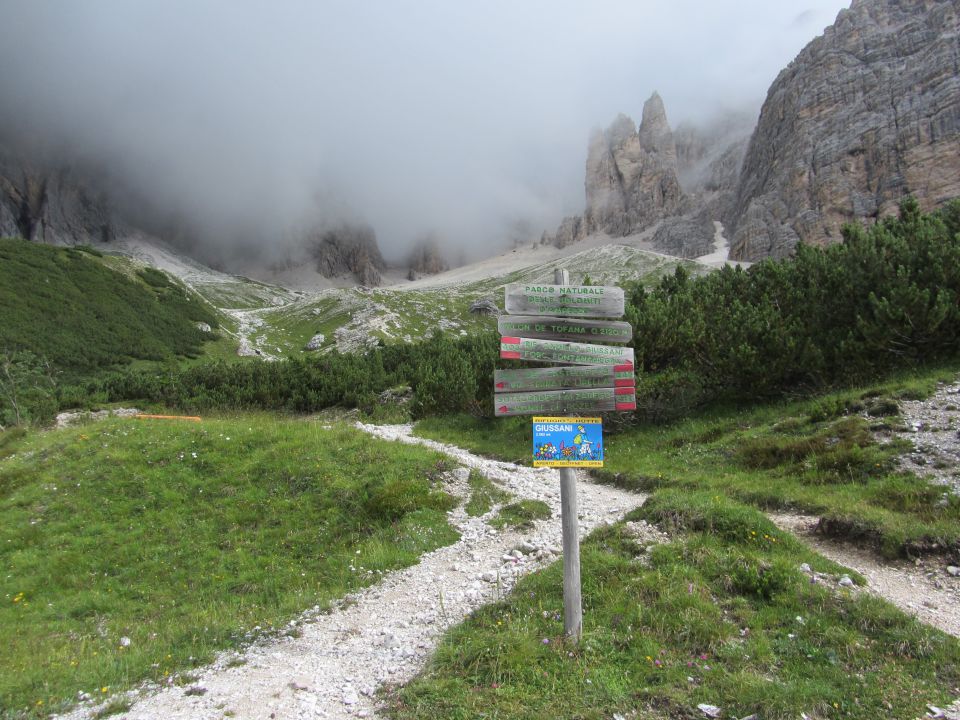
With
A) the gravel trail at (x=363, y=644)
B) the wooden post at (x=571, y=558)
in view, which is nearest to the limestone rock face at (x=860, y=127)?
the gravel trail at (x=363, y=644)

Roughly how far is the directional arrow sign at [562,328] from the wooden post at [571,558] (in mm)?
744

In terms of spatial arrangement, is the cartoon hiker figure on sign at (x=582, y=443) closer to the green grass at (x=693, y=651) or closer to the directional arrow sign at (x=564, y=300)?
the directional arrow sign at (x=564, y=300)

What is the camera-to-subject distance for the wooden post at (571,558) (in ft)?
21.7

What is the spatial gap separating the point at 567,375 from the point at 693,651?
12.8ft

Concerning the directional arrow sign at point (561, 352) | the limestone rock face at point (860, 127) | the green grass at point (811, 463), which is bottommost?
the green grass at point (811, 463)

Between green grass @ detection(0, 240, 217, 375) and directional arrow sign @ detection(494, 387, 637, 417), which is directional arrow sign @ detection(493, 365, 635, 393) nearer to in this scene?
directional arrow sign @ detection(494, 387, 637, 417)

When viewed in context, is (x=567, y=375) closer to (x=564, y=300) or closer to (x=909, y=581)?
(x=564, y=300)

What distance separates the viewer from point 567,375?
6.84 metres

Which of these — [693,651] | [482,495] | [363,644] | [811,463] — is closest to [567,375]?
[693,651]

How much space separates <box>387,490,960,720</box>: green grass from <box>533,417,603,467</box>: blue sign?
8.06 feet

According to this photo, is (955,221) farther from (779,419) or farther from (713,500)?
(713,500)

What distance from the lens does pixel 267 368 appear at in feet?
148

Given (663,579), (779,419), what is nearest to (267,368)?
(779,419)

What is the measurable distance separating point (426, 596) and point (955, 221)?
90.4 ft
